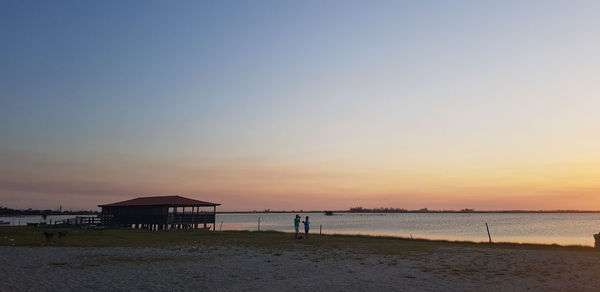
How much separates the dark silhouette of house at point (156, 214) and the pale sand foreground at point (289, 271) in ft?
91.7

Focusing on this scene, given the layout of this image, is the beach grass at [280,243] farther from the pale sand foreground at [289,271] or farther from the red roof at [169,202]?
the red roof at [169,202]

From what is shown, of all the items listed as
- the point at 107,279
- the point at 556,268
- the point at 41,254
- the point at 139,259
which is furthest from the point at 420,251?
the point at 41,254

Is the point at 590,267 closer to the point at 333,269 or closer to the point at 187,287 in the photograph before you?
the point at 333,269

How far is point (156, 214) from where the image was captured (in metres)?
52.5

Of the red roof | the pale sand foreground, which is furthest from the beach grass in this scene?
the red roof

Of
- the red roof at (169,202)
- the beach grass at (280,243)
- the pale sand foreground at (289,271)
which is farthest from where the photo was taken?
the red roof at (169,202)

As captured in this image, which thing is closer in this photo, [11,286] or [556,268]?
[11,286]

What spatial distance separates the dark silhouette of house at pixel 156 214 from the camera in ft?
171

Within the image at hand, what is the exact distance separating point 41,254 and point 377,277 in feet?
49.5

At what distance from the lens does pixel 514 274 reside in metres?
16.5

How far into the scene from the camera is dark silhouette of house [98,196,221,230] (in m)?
52.2

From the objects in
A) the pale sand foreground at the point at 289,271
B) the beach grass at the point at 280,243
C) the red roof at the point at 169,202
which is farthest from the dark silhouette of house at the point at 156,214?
the pale sand foreground at the point at 289,271

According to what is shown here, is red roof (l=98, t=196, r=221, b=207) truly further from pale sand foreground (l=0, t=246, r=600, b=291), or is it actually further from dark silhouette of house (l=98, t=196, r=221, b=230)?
pale sand foreground (l=0, t=246, r=600, b=291)

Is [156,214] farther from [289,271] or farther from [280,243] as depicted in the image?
[289,271]
